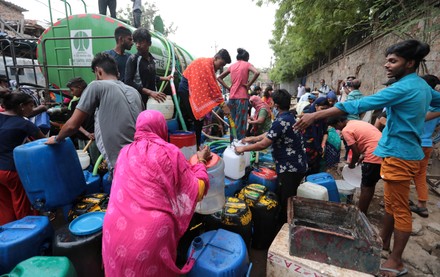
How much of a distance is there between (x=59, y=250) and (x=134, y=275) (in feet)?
2.45

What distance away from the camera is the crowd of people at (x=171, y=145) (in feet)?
4.38

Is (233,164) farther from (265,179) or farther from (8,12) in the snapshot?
(8,12)

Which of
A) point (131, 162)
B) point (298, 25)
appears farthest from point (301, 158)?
point (298, 25)

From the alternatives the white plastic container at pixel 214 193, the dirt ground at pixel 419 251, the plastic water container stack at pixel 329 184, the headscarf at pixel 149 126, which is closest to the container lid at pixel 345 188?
the plastic water container stack at pixel 329 184

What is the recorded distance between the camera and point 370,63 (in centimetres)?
906

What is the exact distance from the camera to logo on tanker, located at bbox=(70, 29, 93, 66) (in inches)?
167

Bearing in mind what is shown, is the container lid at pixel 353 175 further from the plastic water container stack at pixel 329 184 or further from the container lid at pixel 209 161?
the container lid at pixel 209 161

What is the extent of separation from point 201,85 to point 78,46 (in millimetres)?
2765

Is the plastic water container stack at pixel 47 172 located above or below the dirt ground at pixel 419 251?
above

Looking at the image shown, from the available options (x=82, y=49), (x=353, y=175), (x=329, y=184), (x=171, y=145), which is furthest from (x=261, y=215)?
(x=82, y=49)

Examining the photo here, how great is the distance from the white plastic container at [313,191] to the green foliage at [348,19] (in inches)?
147

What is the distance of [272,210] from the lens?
2402mm

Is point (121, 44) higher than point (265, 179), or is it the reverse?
point (121, 44)

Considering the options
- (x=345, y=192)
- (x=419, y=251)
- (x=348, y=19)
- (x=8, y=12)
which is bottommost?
(x=419, y=251)
